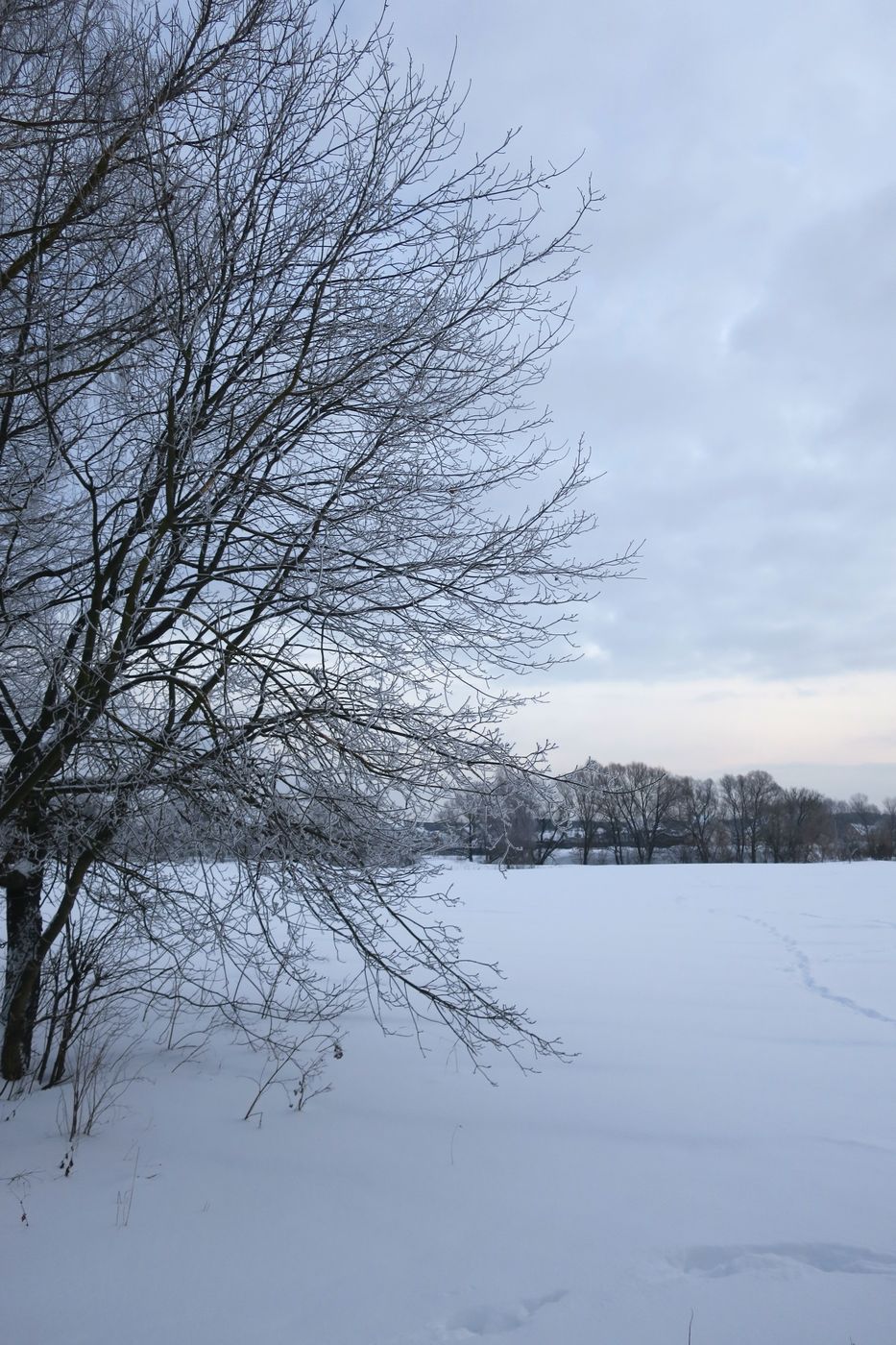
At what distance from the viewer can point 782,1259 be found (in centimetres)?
323

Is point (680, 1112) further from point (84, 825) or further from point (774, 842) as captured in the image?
point (774, 842)

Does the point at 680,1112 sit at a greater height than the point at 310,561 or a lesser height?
lesser

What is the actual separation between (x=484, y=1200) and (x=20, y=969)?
286 centimetres

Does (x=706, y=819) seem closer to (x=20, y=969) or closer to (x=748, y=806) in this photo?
(x=748, y=806)

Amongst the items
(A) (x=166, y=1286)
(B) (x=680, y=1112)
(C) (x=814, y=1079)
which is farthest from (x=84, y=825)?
(C) (x=814, y=1079)

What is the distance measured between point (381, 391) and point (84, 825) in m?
2.76

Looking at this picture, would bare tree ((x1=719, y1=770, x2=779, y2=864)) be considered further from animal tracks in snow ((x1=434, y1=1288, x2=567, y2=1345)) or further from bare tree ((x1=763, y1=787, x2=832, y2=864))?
animal tracks in snow ((x1=434, y1=1288, x2=567, y2=1345))

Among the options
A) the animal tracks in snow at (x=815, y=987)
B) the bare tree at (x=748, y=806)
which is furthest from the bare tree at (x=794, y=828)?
the animal tracks in snow at (x=815, y=987)

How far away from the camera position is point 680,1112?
464 centimetres

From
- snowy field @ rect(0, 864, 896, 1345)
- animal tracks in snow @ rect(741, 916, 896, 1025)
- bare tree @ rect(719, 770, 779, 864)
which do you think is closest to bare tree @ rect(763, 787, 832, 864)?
bare tree @ rect(719, 770, 779, 864)

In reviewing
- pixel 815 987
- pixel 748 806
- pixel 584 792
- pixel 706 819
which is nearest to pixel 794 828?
pixel 748 806

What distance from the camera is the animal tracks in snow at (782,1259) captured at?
10.4 ft

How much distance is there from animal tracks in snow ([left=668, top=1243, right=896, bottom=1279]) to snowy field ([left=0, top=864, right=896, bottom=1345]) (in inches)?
0.4

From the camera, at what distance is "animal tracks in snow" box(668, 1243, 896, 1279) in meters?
3.17
